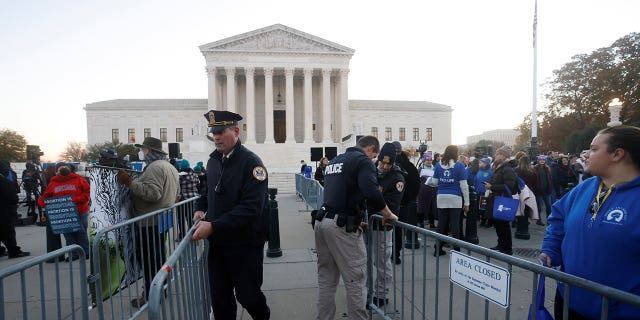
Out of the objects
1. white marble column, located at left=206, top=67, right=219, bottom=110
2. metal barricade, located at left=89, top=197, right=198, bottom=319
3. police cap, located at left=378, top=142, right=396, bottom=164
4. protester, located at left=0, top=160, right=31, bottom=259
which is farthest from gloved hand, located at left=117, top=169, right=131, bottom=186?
white marble column, located at left=206, top=67, right=219, bottom=110

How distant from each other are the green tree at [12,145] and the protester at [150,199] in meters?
63.4

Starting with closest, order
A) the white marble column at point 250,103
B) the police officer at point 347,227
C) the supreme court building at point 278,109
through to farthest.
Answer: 1. the police officer at point 347,227
2. the supreme court building at point 278,109
3. the white marble column at point 250,103

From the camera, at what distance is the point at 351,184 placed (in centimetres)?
354

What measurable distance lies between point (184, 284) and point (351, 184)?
1.73 meters

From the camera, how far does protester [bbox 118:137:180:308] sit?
13.8 ft

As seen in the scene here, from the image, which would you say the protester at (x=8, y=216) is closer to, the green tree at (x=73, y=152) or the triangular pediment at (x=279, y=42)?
the triangular pediment at (x=279, y=42)

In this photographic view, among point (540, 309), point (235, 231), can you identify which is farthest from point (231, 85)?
point (540, 309)

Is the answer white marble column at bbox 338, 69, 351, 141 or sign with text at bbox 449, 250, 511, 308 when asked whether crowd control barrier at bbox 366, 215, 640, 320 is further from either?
white marble column at bbox 338, 69, 351, 141

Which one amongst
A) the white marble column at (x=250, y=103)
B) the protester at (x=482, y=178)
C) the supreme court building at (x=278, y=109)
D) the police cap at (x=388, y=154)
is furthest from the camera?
the white marble column at (x=250, y=103)

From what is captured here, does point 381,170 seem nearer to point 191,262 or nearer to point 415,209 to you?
point 191,262

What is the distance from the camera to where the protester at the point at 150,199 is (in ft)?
13.8

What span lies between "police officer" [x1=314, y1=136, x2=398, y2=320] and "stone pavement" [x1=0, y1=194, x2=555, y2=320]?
22.3 inches

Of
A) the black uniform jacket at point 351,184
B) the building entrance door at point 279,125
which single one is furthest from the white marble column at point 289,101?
the black uniform jacket at point 351,184

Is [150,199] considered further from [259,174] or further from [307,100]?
[307,100]
